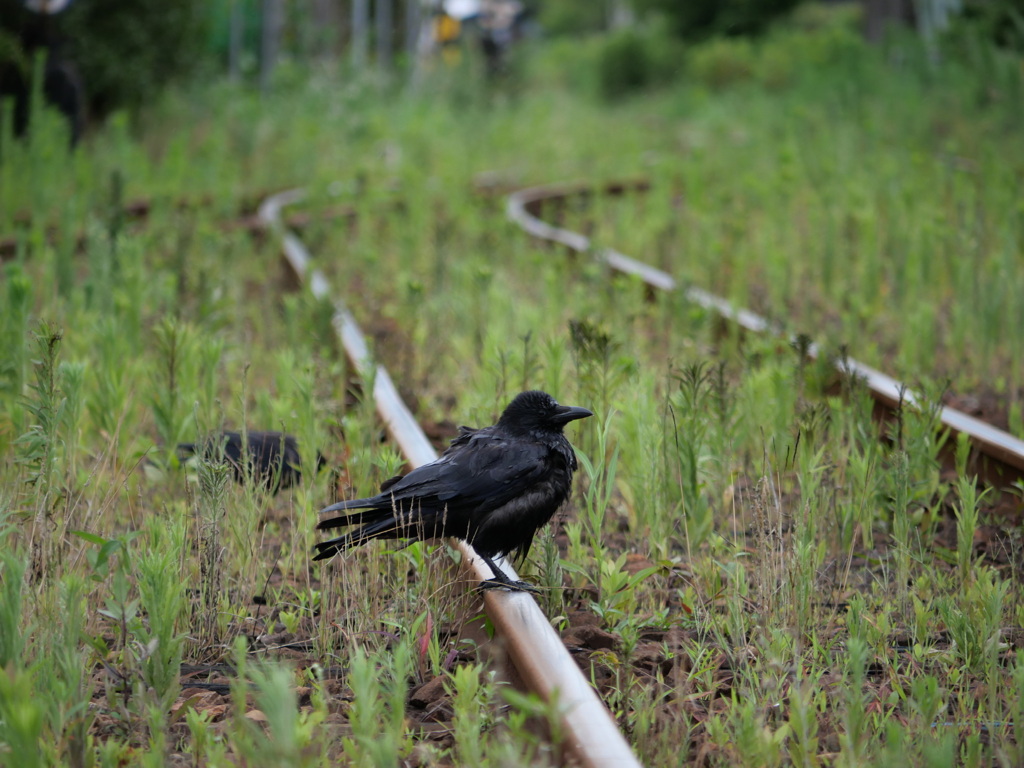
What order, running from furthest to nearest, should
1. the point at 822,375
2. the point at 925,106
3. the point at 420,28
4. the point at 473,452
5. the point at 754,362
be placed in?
1. the point at 420,28
2. the point at 925,106
3. the point at 754,362
4. the point at 822,375
5. the point at 473,452

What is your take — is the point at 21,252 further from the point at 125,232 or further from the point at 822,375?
the point at 822,375

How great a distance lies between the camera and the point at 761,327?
601 centimetres

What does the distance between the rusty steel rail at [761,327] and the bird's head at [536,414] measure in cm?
111

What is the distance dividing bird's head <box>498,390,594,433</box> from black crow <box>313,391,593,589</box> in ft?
0.14

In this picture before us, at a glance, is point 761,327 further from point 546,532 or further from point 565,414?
point 546,532

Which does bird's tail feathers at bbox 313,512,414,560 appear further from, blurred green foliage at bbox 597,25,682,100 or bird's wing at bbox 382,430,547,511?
blurred green foliage at bbox 597,25,682,100

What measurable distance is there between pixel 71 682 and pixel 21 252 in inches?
189

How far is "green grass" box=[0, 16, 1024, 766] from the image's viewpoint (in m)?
2.51

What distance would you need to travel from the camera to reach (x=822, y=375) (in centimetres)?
467

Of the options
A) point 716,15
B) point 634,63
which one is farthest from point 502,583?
point 716,15

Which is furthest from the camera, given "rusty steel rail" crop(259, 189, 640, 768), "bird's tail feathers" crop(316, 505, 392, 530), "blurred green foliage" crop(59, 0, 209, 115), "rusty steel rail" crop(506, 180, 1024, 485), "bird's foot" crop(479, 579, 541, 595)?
"blurred green foliage" crop(59, 0, 209, 115)

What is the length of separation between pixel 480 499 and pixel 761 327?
3.20m

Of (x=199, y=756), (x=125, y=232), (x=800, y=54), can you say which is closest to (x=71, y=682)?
(x=199, y=756)

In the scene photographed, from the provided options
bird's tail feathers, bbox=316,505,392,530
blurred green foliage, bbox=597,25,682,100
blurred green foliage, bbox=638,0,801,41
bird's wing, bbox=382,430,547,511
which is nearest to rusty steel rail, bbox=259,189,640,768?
bird's wing, bbox=382,430,547,511
